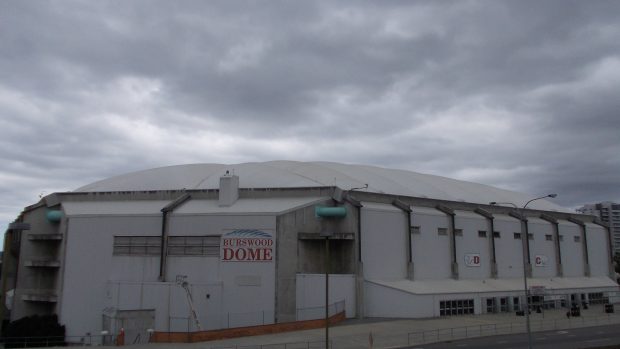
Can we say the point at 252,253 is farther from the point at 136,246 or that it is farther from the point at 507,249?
the point at 507,249

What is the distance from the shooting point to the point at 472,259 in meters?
66.8

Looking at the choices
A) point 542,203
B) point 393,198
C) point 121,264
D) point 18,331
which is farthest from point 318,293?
point 542,203

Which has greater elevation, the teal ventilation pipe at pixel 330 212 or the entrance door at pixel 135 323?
the teal ventilation pipe at pixel 330 212

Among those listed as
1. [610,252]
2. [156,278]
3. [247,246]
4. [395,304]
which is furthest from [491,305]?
[610,252]

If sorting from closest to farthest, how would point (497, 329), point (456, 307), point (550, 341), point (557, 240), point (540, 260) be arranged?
1. point (550, 341)
2. point (497, 329)
3. point (456, 307)
4. point (540, 260)
5. point (557, 240)

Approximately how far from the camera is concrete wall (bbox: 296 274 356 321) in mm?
51906

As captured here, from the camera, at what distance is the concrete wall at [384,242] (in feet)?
187

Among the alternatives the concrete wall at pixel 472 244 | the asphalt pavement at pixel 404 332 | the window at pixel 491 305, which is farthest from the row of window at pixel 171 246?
the window at pixel 491 305

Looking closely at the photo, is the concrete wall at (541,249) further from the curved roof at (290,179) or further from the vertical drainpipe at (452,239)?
the vertical drainpipe at (452,239)

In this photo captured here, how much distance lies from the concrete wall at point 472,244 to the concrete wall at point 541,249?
9651mm

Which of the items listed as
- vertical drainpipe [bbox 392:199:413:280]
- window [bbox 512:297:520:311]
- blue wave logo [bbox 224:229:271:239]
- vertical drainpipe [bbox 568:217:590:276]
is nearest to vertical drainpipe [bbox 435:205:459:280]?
vertical drainpipe [bbox 392:199:413:280]

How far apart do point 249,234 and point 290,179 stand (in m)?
11.0

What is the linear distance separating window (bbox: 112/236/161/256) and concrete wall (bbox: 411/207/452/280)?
2712 cm

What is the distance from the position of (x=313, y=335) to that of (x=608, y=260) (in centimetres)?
6454
